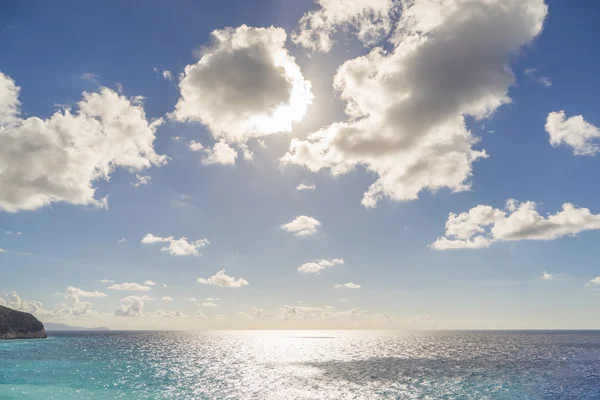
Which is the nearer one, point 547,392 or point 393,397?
point 393,397

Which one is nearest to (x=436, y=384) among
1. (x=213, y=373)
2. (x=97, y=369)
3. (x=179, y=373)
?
(x=213, y=373)

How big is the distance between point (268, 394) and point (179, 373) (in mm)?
31083

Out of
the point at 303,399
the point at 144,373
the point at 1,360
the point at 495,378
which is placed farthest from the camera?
the point at 1,360

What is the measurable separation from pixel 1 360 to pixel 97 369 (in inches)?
1318

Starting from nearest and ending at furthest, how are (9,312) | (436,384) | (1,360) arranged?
(436,384) < (1,360) < (9,312)

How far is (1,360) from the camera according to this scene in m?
91.2

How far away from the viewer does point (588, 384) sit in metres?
62.8

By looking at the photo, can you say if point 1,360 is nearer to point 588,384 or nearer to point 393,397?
point 393,397

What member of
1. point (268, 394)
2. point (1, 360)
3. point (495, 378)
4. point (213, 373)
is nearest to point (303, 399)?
point (268, 394)

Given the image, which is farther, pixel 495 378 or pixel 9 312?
pixel 9 312

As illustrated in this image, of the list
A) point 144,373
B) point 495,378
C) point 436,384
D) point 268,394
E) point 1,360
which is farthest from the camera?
point 1,360

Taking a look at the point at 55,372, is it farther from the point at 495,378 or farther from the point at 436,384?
the point at 495,378

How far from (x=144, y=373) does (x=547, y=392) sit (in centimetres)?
7479

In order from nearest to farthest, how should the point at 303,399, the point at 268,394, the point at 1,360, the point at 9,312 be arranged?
the point at 303,399
the point at 268,394
the point at 1,360
the point at 9,312
